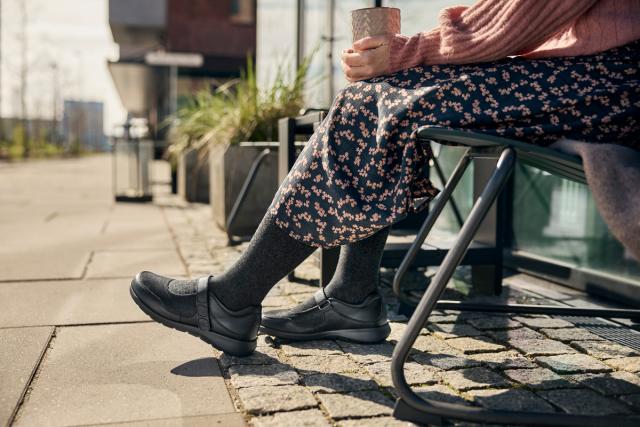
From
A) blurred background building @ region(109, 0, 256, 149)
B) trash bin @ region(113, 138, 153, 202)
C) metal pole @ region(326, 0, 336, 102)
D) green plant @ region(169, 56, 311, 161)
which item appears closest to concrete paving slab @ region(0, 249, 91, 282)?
green plant @ region(169, 56, 311, 161)

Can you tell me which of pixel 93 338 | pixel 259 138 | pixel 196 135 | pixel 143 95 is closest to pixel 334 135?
pixel 93 338

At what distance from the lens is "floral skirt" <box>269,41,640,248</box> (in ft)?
4.71

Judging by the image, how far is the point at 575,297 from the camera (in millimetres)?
2785

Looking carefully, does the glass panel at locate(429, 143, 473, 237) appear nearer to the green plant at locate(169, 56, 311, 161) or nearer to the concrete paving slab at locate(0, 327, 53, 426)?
the green plant at locate(169, 56, 311, 161)

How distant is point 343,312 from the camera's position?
195 centimetres

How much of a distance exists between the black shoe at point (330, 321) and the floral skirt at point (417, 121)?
41 cm

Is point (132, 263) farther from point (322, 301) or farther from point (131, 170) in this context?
point (131, 170)

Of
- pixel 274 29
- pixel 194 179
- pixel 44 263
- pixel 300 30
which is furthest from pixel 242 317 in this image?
pixel 194 179

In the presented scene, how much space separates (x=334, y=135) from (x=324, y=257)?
98cm

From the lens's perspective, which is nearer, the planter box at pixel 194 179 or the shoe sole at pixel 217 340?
the shoe sole at pixel 217 340

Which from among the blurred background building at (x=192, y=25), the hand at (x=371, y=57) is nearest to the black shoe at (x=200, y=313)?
the hand at (x=371, y=57)

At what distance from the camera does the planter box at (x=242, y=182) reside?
4266mm

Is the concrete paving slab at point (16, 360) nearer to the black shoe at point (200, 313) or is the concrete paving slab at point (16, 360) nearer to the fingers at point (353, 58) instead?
the black shoe at point (200, 313)

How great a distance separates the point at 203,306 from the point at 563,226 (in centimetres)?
193
